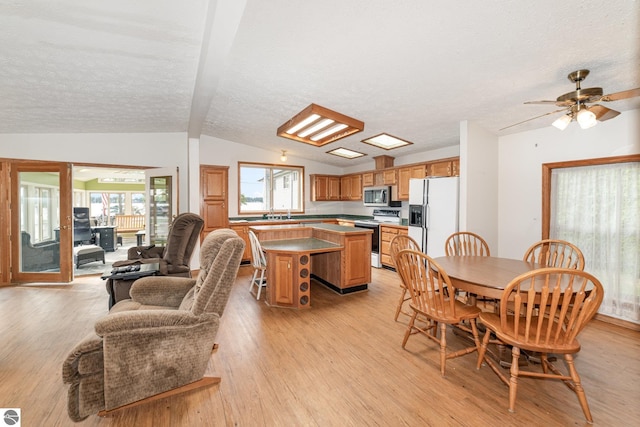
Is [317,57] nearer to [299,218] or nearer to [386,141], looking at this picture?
[386,141]

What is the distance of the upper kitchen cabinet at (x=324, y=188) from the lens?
686 cm

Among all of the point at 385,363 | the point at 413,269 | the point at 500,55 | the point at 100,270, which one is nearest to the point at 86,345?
the point at 385,363

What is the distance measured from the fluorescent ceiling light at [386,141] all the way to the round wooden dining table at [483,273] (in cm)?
257

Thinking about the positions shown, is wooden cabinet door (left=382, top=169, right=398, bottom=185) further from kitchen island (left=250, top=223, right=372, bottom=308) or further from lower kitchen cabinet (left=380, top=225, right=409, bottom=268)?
kitchen island (left=250, top=223, right=372, bottom=308)

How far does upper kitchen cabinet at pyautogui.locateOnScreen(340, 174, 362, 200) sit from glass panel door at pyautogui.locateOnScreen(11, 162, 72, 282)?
5431 millimetres

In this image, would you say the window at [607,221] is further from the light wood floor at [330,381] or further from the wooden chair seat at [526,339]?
the wooden chair seat at [526,339]

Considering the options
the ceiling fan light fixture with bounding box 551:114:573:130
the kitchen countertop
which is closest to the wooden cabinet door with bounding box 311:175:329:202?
the kitchen countertop

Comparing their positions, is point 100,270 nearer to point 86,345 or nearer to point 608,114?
point 86,345

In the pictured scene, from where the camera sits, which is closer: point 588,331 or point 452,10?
point 452,10

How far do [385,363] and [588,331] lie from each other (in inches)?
95.7

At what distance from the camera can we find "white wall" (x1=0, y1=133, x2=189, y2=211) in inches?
171

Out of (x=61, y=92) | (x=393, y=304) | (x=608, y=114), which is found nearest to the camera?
(x=608, y=114)

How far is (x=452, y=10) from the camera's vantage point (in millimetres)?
1805

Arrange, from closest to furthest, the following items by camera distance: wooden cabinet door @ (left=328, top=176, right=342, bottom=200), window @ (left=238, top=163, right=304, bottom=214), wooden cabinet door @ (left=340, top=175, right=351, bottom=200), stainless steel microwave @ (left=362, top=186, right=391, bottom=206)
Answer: stainless steel microwave @ (left=362, top=186, right=391, bottom=206)
window @ (left=238, top=163, right=304, bottom=214)
wooden cabinet door @ (left=340, top=175, right=351, bottom=200)
wooden cabinet door @ (left=328, top=176, right=342, bottom=200)
